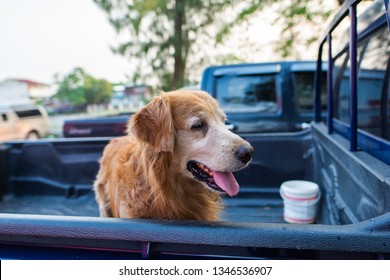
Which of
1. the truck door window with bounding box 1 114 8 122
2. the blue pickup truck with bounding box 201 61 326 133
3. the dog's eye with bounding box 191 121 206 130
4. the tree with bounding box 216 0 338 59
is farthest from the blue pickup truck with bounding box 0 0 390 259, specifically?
the truck door window with bounding box 1 114 8 122

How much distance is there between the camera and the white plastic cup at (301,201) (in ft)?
9.68

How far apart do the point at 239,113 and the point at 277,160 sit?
63.7 inches

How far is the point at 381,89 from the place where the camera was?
2.00 meters

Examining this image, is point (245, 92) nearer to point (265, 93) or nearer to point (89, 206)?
point (265, 93)

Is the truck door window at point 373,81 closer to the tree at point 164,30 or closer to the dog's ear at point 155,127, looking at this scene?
the dog's ear at point 155,127

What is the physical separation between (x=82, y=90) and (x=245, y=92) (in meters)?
28.9

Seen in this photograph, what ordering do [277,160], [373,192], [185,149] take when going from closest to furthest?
[373,192], [185,149], [277,160]

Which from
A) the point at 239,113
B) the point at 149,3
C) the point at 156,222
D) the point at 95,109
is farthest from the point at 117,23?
the point at 95,109

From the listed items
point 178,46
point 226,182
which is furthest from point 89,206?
point 178,46

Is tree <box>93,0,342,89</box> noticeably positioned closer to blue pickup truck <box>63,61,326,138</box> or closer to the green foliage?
blue pickup truck <box>63,61,326,138</box>

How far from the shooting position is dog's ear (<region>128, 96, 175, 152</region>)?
78.9 inches

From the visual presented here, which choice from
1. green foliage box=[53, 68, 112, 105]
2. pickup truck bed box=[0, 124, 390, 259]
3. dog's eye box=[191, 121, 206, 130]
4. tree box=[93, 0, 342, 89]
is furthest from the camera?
green foliage box=[53, 68, 112, 105]

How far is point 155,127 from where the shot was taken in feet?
6.68
